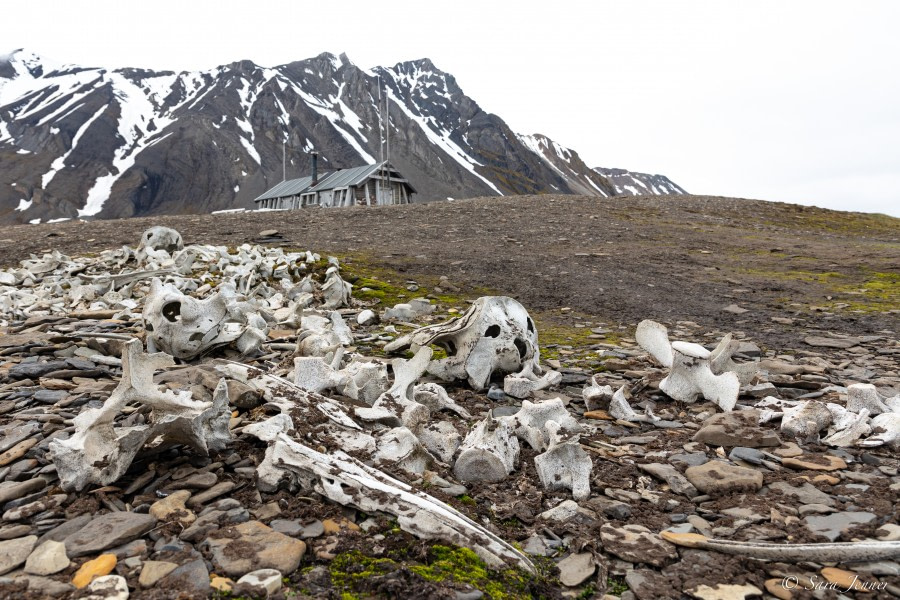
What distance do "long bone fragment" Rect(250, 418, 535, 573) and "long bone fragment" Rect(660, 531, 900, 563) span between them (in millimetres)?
877

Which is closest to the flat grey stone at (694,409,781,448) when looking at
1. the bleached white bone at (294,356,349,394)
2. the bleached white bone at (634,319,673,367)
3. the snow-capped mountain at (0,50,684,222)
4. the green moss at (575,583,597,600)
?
the bleached white bone at (634,319,673,367)

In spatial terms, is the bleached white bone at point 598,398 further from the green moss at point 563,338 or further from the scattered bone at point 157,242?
the scattered bone at point 157,242

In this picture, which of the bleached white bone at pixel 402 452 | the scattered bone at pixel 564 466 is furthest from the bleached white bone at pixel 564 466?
the bleached white bone at pixel 402 452

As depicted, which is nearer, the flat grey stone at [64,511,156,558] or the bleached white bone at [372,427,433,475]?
the flat grey stone at [64,511,156,558]

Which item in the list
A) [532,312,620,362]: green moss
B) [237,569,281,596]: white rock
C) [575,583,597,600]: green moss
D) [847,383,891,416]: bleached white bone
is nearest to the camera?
[237,569,281,596]: white rock

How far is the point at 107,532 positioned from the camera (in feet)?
7.63

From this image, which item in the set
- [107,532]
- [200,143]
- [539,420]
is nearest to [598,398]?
[539,420]

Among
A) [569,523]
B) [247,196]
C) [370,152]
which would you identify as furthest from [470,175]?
[569,523]

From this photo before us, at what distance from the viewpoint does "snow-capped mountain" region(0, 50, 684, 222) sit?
126m

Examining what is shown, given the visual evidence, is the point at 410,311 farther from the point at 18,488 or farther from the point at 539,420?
the point at 18,488

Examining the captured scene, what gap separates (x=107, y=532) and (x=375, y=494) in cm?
112

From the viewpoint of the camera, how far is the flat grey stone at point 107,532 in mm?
2225

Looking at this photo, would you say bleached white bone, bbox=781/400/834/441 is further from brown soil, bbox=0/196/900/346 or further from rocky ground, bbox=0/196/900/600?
brown soil, bbox=0/196/900/346

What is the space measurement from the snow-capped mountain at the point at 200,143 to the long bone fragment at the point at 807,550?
122920mm
